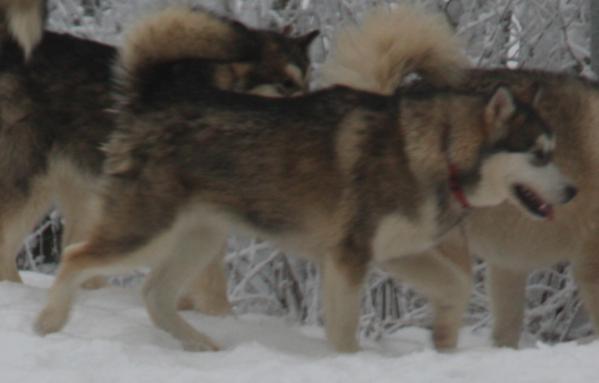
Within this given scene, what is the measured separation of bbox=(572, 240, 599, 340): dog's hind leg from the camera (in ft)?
21.3

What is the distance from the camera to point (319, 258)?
5.90 m

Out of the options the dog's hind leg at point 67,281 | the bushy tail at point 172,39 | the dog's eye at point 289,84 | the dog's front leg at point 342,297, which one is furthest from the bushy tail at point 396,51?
the dog's hind leg at point 67,281

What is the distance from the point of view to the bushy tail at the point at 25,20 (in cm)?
664

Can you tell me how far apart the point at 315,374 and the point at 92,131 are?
253cm

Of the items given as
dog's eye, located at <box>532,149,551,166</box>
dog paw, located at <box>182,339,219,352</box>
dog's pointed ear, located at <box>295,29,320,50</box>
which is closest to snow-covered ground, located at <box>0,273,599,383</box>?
dog paw, located at <box>182,339,219,352</box>

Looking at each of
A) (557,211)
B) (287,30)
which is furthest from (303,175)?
(287,30)

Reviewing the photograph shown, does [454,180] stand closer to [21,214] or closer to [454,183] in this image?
[454,183]

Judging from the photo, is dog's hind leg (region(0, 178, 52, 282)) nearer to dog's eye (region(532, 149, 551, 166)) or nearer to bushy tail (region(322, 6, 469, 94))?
bushy tail (region(322, 6, 469, 94))

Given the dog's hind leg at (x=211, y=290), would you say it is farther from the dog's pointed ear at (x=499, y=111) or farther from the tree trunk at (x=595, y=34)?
the tree trunk at (x=595, y=34)

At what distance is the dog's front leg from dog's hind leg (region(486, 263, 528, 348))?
5.05 ft

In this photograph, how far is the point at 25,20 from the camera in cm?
664

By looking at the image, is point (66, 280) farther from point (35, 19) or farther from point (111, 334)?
point (35, 19)

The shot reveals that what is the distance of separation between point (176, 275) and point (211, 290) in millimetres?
968

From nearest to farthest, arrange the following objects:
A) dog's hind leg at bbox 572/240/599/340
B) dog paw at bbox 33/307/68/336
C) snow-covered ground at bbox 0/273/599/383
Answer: snow-covered ground at bbox 0/273/599/383, dog paw at bbox 33/307/68/336, dog's hind leg at bbox 572/240/599/340
